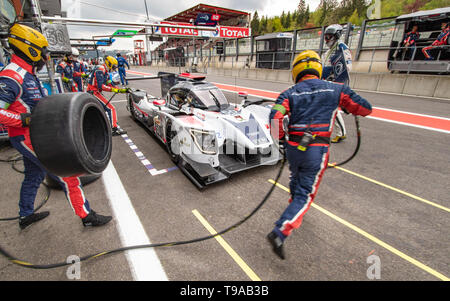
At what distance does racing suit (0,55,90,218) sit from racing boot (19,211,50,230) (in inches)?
1.9

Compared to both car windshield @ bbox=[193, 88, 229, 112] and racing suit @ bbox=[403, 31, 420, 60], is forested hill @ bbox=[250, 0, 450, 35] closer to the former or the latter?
racing suit @ bbox=[403, 31, 420, 60]

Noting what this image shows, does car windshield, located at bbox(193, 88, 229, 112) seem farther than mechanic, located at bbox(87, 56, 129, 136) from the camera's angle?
No

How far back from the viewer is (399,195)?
2961 mm

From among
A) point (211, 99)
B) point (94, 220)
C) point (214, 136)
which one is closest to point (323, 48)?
point (211, 99)

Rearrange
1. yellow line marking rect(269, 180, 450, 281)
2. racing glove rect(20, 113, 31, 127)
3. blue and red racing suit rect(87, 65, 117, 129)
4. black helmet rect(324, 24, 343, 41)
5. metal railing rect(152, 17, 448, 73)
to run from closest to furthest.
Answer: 1. yellow line marking rect(269, 180, 450, 281)
2. racing glove rect(20, 113, 31, 127)
3. black helmet rect(324, 24, 343, 41)
4. blue and red racing suit rect(87, 65, 117, 129)
5. metal railing rect(152, 17, 448, 73)

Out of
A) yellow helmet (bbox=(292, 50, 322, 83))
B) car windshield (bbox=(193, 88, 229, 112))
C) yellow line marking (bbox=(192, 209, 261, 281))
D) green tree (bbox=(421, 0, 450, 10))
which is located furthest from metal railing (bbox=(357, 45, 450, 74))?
green tree (bbox=(421, 0, 450, 10))

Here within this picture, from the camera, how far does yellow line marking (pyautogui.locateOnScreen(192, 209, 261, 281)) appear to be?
189 centimetres

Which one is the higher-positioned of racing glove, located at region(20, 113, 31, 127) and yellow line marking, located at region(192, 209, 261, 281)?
racing glove, located at region(20, 113, 31, 127)

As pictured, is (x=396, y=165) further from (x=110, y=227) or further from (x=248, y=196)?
(x=110, y=227)

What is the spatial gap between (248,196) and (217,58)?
26.7 meters

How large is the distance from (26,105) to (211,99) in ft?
9.11

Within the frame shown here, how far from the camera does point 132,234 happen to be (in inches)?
92.4

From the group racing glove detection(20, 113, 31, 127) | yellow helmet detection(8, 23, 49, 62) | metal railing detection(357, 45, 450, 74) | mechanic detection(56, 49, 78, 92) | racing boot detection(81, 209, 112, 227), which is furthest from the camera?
metal railing detection(357, 45, 450, 74)

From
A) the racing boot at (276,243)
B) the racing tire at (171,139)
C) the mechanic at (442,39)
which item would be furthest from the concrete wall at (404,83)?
the racing boot at (276,243)
